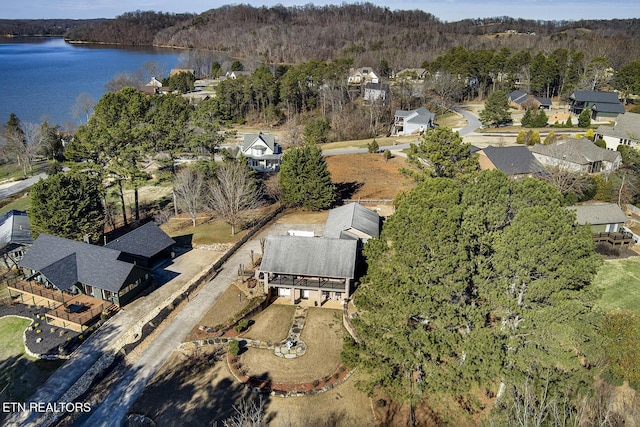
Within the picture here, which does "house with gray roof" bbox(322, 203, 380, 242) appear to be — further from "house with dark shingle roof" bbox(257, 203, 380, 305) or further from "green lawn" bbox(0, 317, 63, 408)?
"green lawn" bbox(0, 317, 63, 408)

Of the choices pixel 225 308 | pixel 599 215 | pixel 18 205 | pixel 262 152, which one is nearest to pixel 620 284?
pixel 599 215

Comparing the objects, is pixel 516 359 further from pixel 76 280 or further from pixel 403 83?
pixel 403 83

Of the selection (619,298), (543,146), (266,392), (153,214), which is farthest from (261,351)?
(543,146)

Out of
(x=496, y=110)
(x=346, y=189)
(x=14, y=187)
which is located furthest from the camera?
(x=496, y=110)

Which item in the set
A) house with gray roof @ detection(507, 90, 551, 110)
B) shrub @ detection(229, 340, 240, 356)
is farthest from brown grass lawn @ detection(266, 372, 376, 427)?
house with gray roof @ detection(507, 90, 551, 110)

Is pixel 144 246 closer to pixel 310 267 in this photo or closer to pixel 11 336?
pixel 11 336

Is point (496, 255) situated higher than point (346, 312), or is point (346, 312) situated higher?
point (496, 255)

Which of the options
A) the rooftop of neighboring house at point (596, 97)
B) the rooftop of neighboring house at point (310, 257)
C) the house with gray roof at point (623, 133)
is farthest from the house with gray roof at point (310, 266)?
the rooftop of neighboring house at point (596, 97)
